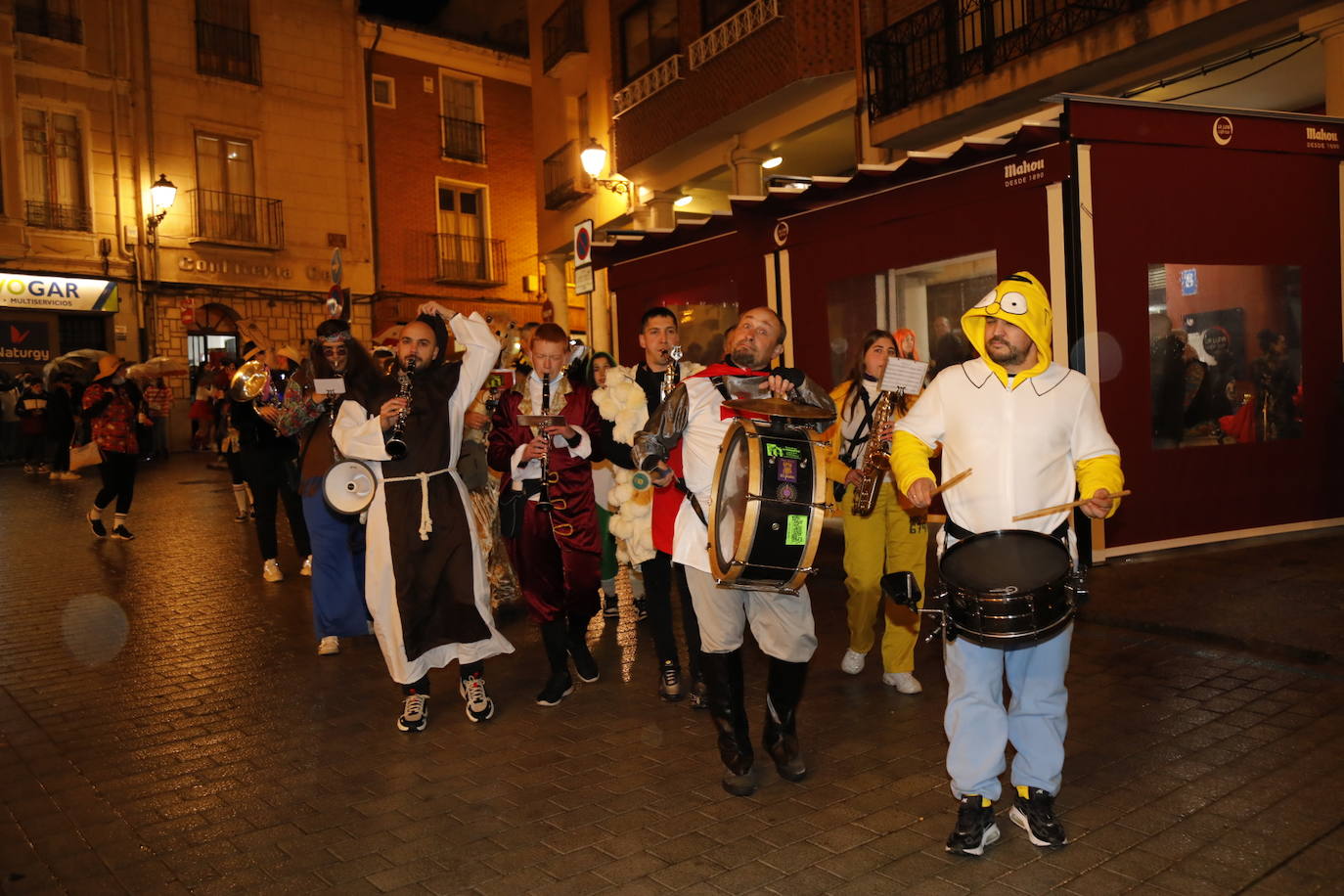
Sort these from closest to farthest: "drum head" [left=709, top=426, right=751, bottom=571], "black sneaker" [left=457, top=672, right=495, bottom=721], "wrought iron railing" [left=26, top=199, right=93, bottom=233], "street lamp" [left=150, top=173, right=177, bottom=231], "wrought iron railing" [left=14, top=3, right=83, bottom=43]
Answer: "drum head" [left=709, top=426, right=751, bottom=571], "black sneaker" [left=457, top=672, right=495, bottom=721], "street lamp" [left=150, top=173, right=177, bottom=231], "wrought iron railing" [left=14, top=3, right=83, bottom=43], "wrought iron railing" [left=26, top=199, right=93, bottom=233]

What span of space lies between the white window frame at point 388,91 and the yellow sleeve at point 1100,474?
99.0 ft

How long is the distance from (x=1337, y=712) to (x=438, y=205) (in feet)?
98.3

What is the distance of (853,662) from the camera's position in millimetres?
6051

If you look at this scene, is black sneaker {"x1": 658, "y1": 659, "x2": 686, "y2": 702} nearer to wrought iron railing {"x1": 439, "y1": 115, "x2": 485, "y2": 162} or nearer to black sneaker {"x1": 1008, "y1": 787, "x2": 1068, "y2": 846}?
black sneaker {"x1": 1008, "y1": 787, "x2": 1068, "y2": 846}

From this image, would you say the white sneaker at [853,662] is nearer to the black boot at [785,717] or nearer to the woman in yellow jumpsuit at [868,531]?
the woman in yellow jumpsuit at [868,531]

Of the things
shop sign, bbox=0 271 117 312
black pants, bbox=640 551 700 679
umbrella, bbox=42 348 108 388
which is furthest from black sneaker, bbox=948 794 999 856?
shop sign, bbox=0 271 117 312

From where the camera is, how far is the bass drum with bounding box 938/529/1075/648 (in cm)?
358

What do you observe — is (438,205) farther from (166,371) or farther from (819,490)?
(819,490)

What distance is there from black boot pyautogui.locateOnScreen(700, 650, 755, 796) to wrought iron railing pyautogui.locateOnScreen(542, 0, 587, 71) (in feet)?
63.7

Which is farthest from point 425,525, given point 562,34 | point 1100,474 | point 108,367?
point 562,34

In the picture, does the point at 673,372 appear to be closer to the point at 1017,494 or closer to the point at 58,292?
the point at 1017,494

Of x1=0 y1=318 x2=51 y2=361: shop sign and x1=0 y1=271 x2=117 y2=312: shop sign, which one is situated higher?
x1=0 y1=271 x2=117 y2=312: shop sign

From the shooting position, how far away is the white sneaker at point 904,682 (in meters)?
5.69

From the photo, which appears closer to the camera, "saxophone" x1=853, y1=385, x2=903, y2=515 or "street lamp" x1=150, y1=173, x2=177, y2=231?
"saxophone" x1=853, y1=385, x2=903, y2=515
